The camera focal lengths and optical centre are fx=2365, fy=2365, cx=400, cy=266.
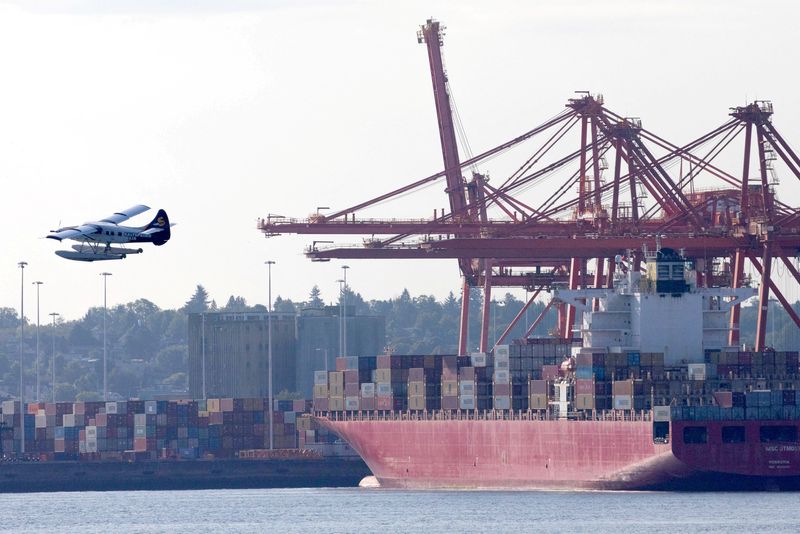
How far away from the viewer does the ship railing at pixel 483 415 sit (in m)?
89.4

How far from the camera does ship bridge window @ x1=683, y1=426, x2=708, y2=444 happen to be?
283 feet

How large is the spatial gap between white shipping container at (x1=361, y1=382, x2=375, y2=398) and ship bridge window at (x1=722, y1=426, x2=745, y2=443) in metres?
20.8

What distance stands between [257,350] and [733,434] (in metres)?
84.9

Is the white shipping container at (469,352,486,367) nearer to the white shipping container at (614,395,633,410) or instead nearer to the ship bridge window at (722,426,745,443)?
the white shipping container at (614,395,633,410)

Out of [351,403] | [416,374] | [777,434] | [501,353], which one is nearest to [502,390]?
[501,353]

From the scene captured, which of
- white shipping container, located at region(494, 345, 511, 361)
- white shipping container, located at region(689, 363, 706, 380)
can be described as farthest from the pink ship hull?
white shipping container, located at region(689, 363, 706, 380)

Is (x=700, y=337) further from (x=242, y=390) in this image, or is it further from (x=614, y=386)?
(x=242, y=390)

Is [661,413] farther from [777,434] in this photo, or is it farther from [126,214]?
[126,214]

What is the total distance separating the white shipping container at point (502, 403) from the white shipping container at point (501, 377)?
2.33 feet

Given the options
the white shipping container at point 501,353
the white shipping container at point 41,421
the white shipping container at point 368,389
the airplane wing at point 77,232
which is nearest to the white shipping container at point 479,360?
the white shipping container at point 501,353

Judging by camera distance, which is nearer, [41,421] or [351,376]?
[351,376]

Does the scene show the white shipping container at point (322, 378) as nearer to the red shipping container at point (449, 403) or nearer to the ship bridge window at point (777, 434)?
the red shipping container at point (449, 403)

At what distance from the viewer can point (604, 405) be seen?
90625 mm

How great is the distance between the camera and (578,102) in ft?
344
